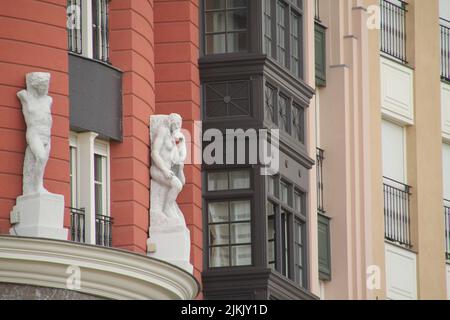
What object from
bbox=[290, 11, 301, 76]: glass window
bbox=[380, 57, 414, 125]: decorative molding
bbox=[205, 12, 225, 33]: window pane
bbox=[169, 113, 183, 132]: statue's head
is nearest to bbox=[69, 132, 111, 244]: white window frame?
bbox=[169, 113, 183, 132]: statue's head

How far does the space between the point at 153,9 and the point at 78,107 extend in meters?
4.22

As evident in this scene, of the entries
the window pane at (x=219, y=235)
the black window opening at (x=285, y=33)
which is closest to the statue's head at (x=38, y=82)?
the window pane at (x=219, y=235)

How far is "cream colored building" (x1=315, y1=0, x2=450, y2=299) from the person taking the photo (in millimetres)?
54062

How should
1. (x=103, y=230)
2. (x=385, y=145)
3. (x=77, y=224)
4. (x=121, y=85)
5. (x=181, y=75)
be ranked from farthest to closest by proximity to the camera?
(x=385, y=145), (x=181, y=75), (x=121, y=85), (x=103, y=230), (x=77, y=224)

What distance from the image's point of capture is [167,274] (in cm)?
4384

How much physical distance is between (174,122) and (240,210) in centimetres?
297

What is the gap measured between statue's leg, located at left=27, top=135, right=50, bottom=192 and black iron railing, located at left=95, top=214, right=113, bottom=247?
7.61 ft

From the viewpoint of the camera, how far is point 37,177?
138ft

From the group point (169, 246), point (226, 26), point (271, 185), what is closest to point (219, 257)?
point (271, 185)

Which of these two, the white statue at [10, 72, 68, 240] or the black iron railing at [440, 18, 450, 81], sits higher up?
the black iron railing at [440, 18, 450, 81]

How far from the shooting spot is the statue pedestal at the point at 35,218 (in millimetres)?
41750

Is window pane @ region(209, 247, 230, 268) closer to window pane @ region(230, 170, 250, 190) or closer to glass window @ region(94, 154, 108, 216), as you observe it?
window pane @ region(230, 170, 250, 190)

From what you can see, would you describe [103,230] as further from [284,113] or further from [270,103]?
[284,113]

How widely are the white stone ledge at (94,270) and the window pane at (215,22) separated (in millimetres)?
5744
